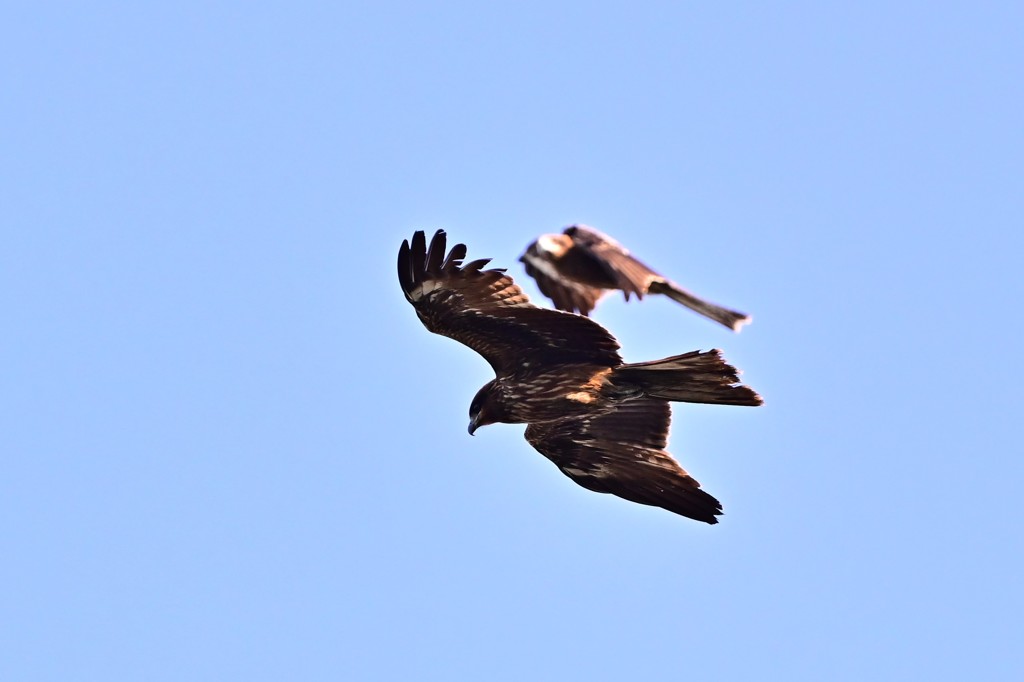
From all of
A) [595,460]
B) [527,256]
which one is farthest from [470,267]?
[595,460]

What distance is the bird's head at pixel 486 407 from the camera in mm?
12469

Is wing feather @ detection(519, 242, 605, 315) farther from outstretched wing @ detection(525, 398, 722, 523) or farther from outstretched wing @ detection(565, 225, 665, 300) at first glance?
outstretched wing @ detection(565, 225, 665, 300)

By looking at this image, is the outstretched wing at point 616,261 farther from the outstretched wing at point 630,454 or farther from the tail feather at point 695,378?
the outstretched wing at point 630,454

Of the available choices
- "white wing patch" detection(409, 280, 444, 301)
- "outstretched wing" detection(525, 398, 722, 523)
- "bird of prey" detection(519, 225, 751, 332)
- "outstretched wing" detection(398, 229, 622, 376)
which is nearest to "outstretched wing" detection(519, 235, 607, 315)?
"bird of prey" detection(519, 225, 751, 332)

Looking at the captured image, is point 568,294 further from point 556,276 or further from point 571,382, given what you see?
point 556,276

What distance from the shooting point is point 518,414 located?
12.5m

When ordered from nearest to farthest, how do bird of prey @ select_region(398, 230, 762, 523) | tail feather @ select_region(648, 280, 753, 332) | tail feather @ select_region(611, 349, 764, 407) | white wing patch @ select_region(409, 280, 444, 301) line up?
tail feather @ select_region(648, 280, 753, 332) → tail feather @ select_region(611, 349, 764, 407) → bird of prey @ select_region(398, 230, 762, 523) → white wing patch @ select_region(409, 280, 444, 301)

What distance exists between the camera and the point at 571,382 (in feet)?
40.1

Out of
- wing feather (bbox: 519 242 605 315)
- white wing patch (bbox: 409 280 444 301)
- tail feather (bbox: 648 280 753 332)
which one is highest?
wing feather (bbox: 519 242 605 315)

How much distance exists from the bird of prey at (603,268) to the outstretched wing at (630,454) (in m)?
2.20

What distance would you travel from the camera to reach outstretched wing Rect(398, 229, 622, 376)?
11.7 meters

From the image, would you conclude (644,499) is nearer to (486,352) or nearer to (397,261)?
(486,352)

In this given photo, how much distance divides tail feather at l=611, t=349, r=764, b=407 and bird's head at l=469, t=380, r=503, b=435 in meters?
1.08

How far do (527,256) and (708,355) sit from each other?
1.73 meters
